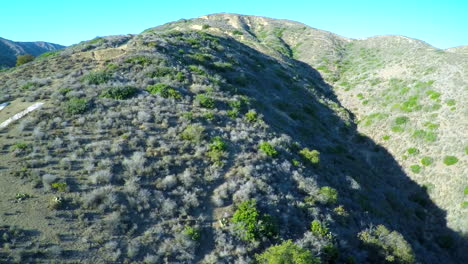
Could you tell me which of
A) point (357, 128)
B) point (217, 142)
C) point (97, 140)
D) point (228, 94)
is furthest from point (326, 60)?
point (97, 140)

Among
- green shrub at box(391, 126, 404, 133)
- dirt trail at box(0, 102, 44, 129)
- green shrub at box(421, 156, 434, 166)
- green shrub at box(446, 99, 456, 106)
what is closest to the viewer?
dirt trail at box(0, 102, 44, 129)

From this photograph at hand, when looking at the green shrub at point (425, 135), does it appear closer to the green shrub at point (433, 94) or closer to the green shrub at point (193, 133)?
the green shrub at point (433, 94)

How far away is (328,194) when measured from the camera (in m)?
14.1

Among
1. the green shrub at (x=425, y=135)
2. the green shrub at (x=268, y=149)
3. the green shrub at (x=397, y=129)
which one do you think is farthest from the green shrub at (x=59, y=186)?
the green shrub at (x=397, y=129)

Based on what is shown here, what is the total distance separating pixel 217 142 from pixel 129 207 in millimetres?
5842

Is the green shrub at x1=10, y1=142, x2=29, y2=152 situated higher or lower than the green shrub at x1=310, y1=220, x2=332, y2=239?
higher

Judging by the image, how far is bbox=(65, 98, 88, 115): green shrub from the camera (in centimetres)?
1557

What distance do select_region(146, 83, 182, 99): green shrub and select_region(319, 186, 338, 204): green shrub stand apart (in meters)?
10.8

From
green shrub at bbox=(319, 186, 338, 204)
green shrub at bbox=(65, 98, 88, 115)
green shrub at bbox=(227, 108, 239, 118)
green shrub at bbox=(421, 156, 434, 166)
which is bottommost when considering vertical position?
green shrub at bbox=(421, 156, 434, 166)

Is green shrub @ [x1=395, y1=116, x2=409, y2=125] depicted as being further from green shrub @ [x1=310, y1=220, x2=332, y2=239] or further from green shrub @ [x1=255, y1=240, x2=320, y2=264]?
green shrub @ [x1=255, y1=240, x2=320, y2=264]

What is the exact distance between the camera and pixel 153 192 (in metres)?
11.4

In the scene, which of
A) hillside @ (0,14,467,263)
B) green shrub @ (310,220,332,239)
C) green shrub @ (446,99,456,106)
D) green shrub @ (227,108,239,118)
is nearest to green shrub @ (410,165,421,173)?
hillside @ (0,14,467,263)

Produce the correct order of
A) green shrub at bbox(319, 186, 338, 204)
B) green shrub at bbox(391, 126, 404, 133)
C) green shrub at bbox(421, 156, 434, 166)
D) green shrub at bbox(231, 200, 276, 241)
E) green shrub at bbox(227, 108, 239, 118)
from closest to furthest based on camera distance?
green shrub at bbox(231, 200, 276, 241)
green shrub at bbox(319, 186, 338, 204)
green shrub at bbox(227, 108, 239, 118)
green shrub at bbox(421, 156, 434, 166)
green shrub at bbox(391, 126, 404, 133)

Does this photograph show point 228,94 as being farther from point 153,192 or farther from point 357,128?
point 357,128
